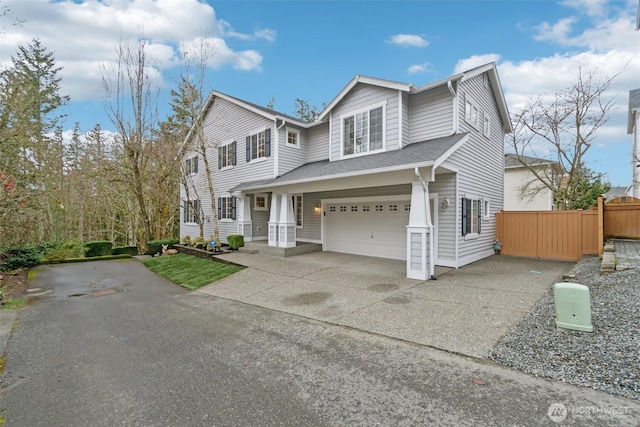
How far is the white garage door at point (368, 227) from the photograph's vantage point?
33.1 feet

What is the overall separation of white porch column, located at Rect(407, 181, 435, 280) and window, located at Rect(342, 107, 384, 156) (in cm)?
331

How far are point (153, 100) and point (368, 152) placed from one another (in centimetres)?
1123

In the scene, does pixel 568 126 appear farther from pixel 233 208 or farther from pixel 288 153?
pixel 233 208

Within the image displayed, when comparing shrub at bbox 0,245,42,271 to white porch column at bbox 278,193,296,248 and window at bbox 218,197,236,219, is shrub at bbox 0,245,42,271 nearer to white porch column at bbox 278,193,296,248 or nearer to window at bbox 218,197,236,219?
window at bbox 218,197,236,219

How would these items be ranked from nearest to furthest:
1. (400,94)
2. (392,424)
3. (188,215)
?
(392,424)
(400,94)
(188,215)

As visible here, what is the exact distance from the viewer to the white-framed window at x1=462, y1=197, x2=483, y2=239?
9000 mm

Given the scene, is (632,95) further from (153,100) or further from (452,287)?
(153,100)

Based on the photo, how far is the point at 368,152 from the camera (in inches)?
409

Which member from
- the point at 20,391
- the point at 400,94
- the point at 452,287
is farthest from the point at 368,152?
the point at 20,391

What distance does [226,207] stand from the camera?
14.8 metres

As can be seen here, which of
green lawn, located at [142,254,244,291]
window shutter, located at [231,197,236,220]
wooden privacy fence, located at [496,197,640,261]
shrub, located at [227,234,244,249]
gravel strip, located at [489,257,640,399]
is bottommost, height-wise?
green lawn, located at [142,254,244,291]

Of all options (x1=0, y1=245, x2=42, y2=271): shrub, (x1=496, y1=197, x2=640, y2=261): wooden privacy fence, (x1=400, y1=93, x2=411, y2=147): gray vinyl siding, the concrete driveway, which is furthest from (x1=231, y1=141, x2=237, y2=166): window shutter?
(x1=496, y1=197, x2=640, y2=261): wooden privacy fence

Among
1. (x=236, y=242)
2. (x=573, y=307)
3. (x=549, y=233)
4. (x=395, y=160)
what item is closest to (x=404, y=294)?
(x=573, y=307)

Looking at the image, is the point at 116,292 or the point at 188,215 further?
the point at 188,215
